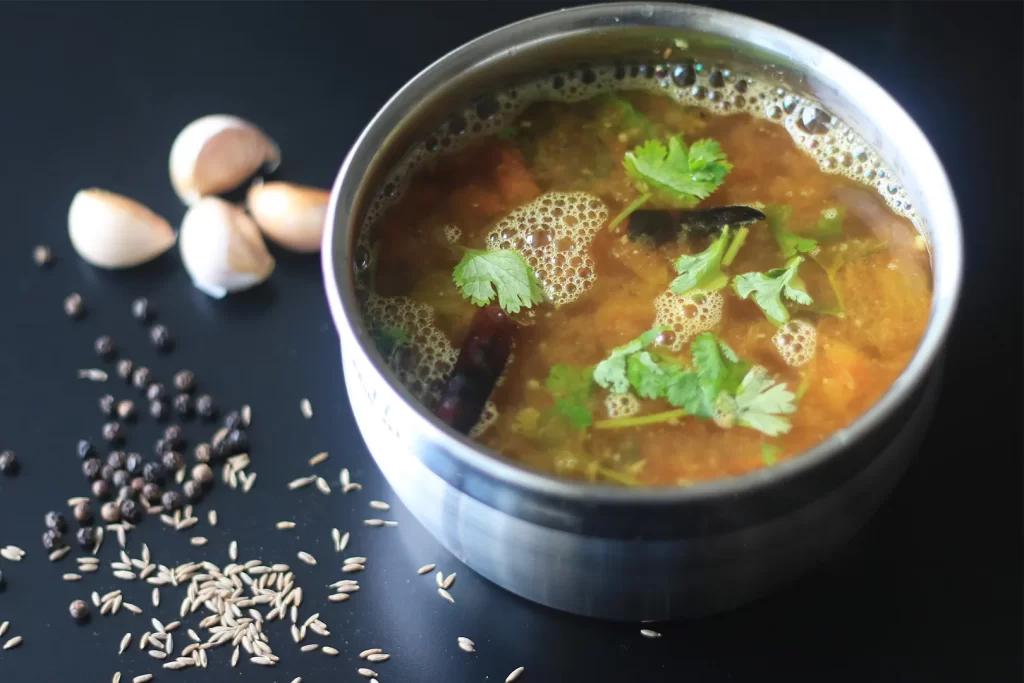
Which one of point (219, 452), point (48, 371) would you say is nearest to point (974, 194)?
point (219, 452)

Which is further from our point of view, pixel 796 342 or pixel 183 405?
pixel 183 405

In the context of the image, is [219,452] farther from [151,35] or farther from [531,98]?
[151,35]

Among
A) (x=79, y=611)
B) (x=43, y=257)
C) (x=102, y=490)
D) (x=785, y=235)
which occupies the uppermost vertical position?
(x=785, y=235)

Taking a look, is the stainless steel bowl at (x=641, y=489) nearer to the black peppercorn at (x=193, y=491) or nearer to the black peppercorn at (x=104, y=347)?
the black peppercorn at (x=193, y=491)

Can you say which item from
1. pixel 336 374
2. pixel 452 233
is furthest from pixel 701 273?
pixel 336 374

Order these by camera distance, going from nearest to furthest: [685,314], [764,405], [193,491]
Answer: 1. [764,405]
2. [685,314]
3. [193,491]

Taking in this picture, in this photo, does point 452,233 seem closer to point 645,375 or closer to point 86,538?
point 645,375

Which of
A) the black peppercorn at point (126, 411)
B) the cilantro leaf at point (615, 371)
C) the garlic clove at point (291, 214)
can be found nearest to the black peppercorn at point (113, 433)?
the black peppercorn at point (126, 411)
